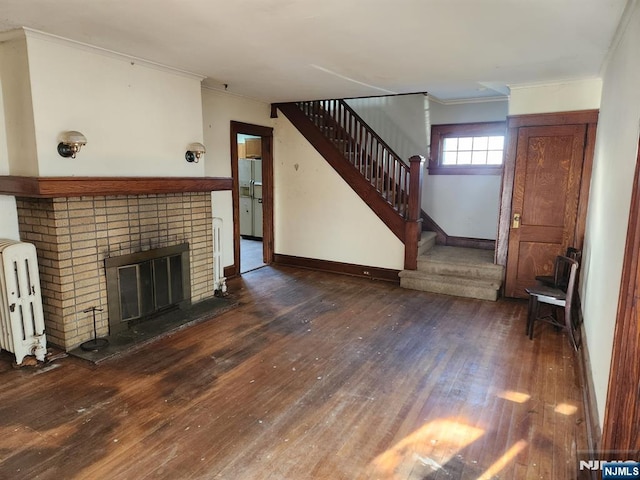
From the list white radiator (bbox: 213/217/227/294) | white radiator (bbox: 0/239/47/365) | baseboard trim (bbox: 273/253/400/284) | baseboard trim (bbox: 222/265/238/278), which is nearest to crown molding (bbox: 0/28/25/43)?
white radiator (bbox: 0/239/47/365)

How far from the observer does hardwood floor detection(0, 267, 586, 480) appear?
2.20 m

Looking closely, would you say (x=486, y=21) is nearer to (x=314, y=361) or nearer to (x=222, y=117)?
(x=314, y=361)

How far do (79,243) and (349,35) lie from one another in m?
2.78

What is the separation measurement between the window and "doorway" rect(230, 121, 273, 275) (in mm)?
2679

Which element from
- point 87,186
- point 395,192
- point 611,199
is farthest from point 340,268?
point 611,199

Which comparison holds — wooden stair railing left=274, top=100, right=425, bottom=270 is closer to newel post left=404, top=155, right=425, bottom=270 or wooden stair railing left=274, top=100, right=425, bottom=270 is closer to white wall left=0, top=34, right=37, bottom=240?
newel post left=404, top=155, right=425, bottom=270

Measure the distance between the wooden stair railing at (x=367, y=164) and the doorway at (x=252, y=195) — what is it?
77 centimetres

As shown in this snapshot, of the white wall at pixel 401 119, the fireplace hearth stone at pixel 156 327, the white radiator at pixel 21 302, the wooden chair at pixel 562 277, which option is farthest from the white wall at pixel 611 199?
the white radiator at pixel 21 302

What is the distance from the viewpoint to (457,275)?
5.35m

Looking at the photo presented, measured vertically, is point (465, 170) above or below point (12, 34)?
below

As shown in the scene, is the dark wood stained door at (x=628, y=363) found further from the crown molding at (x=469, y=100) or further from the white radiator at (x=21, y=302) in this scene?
the crown molding at (x=469, y=100)

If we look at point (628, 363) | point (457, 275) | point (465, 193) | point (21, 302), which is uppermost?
point (465, 193)

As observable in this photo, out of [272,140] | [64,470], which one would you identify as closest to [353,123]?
[272,140]

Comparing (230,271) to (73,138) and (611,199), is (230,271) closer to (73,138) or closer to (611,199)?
(73,138)
